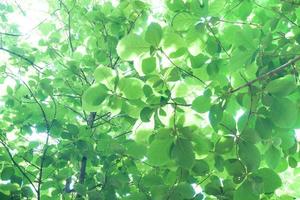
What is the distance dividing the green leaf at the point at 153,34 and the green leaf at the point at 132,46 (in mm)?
45

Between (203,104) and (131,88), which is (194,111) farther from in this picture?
(131,88)

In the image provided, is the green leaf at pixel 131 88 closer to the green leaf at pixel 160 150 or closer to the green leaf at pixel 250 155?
the green leaf at pixel 160 150

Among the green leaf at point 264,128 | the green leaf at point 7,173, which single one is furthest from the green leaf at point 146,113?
the green leaf at point 7,173

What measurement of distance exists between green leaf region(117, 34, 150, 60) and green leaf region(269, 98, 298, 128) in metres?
0.65

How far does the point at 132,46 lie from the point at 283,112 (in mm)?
753

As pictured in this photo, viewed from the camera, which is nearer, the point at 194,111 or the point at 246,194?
the point at 246,194

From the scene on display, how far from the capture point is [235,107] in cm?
200

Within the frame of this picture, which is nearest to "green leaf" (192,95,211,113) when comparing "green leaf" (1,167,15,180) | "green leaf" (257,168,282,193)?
"green leaf" (257,168,282,193)

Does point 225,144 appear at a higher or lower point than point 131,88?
lower

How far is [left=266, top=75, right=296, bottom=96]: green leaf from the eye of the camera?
1487mm

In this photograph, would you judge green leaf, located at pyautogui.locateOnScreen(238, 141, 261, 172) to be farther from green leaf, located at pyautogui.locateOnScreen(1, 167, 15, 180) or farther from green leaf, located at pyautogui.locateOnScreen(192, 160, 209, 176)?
green leaf, located at pyautogui.locateOnScreen(1, 167, 15, 180)

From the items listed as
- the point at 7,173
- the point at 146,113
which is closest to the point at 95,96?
the point at 146,113

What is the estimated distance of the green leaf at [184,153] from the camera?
1.59m

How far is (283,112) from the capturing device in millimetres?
1537
